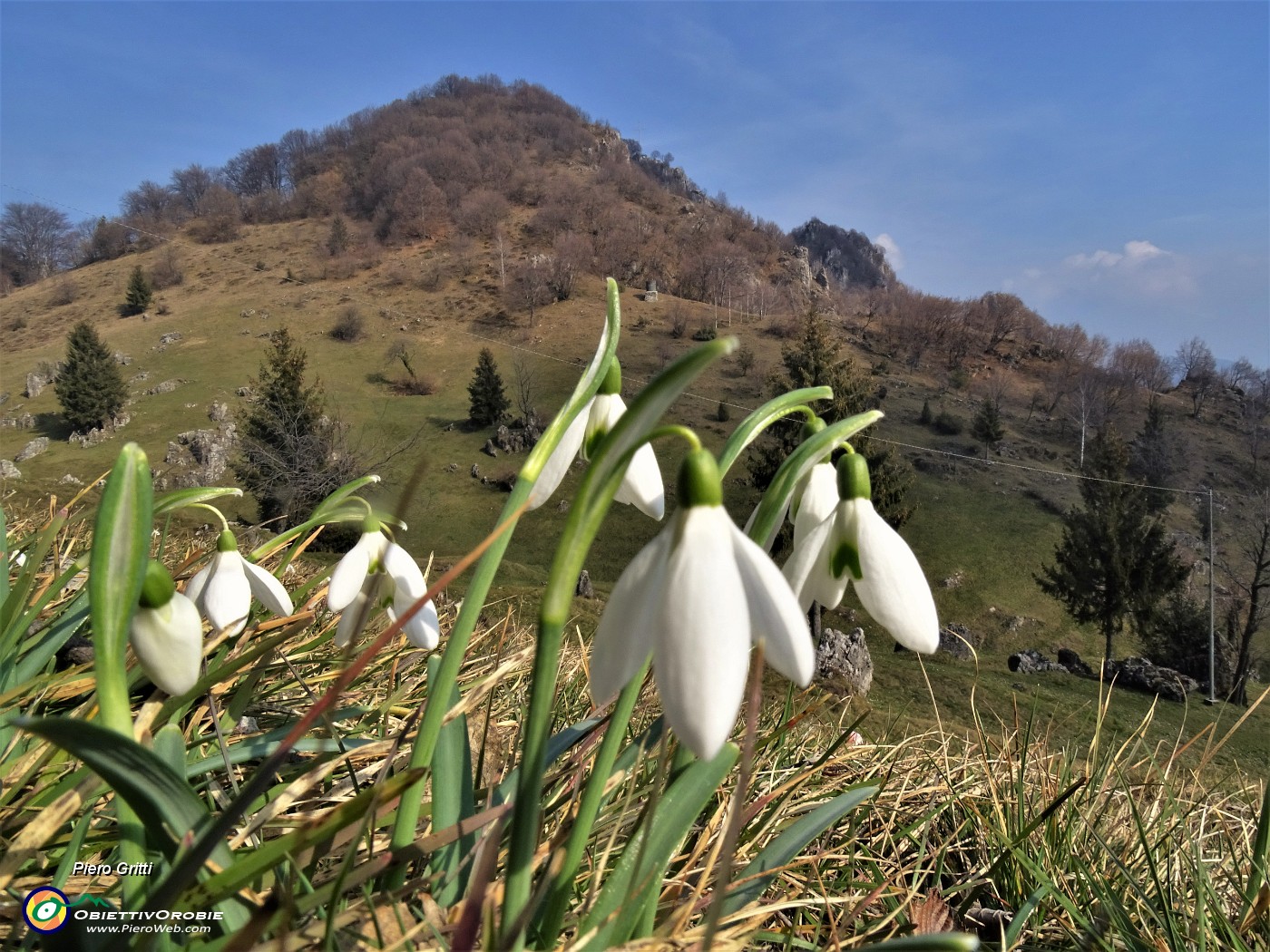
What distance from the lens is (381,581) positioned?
1387 mm

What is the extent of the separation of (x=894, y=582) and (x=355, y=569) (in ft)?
3.05

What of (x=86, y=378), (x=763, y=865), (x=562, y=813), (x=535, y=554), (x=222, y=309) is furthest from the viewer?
(x=222, y=309)

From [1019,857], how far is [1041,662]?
21.1 m

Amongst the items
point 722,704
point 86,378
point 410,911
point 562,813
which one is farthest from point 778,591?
point 86,378

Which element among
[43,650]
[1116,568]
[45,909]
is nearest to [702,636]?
[45,909]

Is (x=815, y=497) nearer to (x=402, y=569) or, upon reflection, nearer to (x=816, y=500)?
(x=816, y=500)

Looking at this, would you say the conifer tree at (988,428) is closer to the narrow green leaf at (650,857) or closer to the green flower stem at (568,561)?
the narrow green leaf at (650,857)

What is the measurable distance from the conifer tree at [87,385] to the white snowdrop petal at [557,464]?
40.4 m

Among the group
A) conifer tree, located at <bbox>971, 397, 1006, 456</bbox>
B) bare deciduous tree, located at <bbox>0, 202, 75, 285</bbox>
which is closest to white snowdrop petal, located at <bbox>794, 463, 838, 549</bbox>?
conifer tree, located at <bbox>971, 397, 1006, 456</bbox>

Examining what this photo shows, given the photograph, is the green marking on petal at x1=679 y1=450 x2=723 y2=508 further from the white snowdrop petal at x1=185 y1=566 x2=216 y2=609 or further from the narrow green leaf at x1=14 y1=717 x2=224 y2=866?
the white snowdrop petal at x1=185 y1=566 x2=216 y2=609

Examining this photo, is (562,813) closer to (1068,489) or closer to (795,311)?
(1068,489)

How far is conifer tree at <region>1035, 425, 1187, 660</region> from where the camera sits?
65.9 feet

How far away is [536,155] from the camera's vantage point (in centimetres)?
8450

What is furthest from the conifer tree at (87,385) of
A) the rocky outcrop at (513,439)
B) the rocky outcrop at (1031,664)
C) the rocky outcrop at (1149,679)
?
the rocky outcrop at (1149,679)
